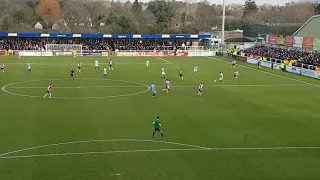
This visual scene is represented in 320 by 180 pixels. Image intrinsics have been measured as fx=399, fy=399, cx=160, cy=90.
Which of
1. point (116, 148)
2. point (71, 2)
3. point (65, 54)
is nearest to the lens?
point (116, 148)

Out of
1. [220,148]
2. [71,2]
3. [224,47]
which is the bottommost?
[220,148]

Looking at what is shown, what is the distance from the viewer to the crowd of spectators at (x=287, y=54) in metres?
59.6

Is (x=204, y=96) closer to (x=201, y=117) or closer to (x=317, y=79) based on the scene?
(x=201, y=117)

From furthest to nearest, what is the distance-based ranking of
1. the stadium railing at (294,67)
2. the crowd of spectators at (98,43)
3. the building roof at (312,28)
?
the crowd of spectators at (98,43) → the building roof at (312,28) → the stadium railing at (294,67)

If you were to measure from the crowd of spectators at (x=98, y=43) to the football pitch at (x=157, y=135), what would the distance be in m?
42.1

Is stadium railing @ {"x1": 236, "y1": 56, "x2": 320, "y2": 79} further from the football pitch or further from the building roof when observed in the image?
the building roof

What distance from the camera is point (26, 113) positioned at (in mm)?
29266

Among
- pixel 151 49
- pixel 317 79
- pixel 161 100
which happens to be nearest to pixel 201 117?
pixel 161 100

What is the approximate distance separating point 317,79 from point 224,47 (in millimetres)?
37262

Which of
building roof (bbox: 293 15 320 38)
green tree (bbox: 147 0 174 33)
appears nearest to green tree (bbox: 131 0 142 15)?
green tree (bbox: 147 0 174 33)

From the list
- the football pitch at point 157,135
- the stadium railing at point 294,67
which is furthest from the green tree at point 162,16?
the football pitch at point 157,135

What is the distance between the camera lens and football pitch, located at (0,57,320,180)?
60.8 feet

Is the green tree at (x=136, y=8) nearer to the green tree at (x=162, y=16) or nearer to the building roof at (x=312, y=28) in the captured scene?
the green tree at (x=162, y=16)

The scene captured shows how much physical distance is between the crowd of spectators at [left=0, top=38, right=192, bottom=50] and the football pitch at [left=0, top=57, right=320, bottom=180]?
4208cm
